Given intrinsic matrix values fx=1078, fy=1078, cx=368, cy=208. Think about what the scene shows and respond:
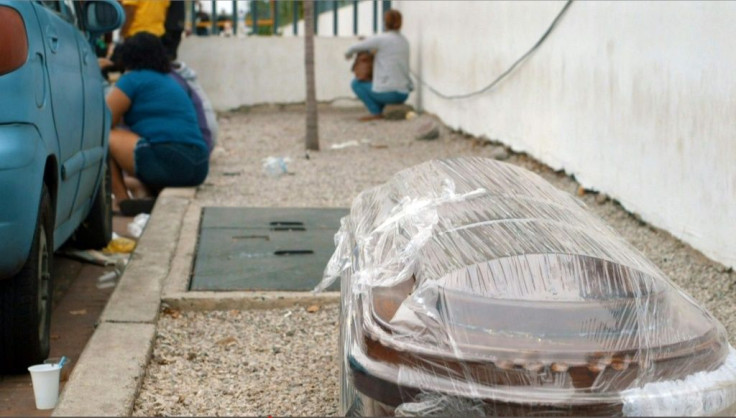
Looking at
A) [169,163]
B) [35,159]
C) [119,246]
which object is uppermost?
[35,159]

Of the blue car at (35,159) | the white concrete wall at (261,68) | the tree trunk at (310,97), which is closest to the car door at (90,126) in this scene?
the blue car at (35,159)

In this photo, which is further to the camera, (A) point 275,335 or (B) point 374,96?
(B) point 374,96

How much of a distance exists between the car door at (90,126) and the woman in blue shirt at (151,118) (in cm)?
156

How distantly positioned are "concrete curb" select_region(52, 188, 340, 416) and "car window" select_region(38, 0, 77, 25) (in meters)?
1.30

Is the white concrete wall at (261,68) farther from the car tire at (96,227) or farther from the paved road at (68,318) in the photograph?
the paved road at (68,318)

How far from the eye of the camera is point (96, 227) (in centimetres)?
662

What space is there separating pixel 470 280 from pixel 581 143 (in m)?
5.10

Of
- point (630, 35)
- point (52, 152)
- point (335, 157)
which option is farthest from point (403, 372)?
point (335, 157)

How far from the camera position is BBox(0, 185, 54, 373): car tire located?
4035 millimetres

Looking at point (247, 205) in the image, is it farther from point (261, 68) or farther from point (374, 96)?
point (261, 68)

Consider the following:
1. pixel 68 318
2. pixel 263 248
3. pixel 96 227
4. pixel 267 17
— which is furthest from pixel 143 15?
pixel 267 17

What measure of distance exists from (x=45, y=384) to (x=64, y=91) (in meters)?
1.55

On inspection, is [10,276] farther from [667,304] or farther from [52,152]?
[667,304]

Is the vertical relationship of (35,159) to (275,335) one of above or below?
above
